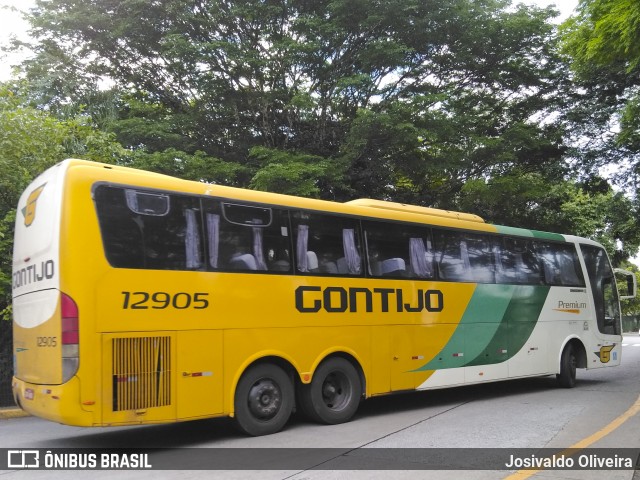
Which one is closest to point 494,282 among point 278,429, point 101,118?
point 278,429

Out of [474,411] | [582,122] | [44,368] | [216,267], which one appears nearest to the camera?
[44,368]

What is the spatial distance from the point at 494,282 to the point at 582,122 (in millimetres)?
9792

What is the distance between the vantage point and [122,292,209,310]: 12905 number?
6703mm

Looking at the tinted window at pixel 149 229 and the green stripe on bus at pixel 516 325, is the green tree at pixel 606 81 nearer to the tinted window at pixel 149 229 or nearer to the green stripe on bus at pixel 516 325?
the green stripe on bus at pixel 516 325

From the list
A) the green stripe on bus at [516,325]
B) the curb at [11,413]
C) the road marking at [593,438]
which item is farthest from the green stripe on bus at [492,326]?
the curb at [11,413]

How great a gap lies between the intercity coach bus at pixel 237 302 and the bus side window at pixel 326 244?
27 millimetres

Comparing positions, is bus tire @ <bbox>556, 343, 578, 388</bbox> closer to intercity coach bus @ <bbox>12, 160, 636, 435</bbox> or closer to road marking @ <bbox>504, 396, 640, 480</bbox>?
intercity coach bus @ <bbox>12, 160, 636, 435</bbox>

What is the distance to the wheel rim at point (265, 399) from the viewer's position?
7.73m

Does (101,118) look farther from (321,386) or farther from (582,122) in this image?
(582,122)

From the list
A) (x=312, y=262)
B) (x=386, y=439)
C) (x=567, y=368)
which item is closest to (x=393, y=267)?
(x=312, y=262)

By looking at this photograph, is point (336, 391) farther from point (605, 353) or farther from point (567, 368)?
point (605, 353)

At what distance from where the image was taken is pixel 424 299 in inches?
397

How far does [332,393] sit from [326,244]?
2.25 m

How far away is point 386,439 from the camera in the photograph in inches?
297
